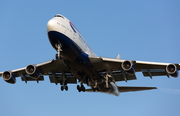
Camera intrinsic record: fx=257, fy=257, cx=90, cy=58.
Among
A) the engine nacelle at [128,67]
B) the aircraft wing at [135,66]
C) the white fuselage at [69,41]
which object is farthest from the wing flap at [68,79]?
the engine nacelle at [128,67]

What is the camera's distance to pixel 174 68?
24.9 meters

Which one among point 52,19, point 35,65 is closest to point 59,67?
point 35,65

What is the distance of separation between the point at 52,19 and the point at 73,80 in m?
11.0

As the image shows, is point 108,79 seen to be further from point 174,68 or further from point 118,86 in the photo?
point 174,68

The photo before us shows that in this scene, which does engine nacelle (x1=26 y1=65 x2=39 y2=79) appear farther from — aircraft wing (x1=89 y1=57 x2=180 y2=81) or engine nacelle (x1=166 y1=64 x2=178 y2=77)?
engine nacelle (x1=166 y1=64 x2=178 y2=77)

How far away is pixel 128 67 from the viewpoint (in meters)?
25.4

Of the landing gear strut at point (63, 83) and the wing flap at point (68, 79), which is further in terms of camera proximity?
the wing flap at point (68, 79)

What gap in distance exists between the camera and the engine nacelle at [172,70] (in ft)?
81.3

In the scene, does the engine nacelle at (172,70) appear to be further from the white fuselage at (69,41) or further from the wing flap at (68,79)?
the wing flap at (68,79)

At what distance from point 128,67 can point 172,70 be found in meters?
4.26

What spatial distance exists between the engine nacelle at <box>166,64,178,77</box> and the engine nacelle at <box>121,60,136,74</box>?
332 cm

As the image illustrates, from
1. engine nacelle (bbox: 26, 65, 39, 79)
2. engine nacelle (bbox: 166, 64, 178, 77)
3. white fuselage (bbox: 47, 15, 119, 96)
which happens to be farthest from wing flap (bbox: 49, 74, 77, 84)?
engine nacelle (bbox: 166, 64, 178, 77)

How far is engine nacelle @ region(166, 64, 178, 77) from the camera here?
976 inches

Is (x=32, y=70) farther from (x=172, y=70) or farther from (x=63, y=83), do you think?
(x=172, y=70)
